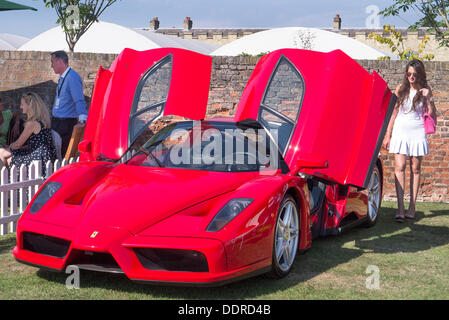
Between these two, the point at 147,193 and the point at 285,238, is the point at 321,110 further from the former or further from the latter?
the point at 147,193

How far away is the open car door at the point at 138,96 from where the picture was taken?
6.02m

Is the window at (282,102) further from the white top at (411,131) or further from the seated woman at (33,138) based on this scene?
the seated woman at (33,138)

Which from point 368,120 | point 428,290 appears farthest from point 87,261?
point 368,120

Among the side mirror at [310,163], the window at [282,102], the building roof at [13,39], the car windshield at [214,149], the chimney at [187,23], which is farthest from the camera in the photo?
the chimney at [187,23]

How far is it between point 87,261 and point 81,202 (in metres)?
0.71

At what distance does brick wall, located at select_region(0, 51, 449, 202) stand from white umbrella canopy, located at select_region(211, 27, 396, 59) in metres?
16.5

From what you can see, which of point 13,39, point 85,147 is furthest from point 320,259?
point 13,39

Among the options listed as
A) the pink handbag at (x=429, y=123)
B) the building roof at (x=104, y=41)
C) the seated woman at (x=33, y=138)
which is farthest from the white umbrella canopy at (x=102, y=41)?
the pink handbag at (x=429, y=123)

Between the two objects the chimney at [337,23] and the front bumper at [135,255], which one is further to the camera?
the chimney at [337,23]

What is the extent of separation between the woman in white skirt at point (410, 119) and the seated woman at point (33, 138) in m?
4.49

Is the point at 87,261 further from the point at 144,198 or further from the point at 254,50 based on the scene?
the point at 254,50

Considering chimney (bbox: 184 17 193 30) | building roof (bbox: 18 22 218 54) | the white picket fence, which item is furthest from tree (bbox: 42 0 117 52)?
chimney (bbox: 184 17 193 30)

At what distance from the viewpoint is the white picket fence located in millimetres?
7078
